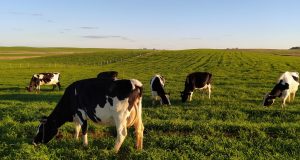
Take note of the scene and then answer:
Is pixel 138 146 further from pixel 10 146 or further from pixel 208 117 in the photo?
pixel 208 117

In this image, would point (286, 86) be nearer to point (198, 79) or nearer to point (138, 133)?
point (198, 79)

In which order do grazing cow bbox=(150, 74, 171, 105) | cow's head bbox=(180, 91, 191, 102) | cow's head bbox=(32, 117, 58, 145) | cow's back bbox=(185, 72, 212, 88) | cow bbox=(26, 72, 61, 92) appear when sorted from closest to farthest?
1. cow's head bbox=(32, 117, 58, 145)
2. grazing cow bbox=(150, 74, 171, 105)
3. cow's head bbox=(180, 91, 191, 102)
4. cow's back bbox=(185, 72, 212, 88)
5. cow bbox=(26, 72, 61, 92)

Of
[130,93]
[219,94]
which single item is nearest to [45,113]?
[130,93]

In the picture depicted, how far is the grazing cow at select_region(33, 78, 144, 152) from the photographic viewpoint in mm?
9734

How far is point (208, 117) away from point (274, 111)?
10.8 feet

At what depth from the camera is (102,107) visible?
9.95 meters

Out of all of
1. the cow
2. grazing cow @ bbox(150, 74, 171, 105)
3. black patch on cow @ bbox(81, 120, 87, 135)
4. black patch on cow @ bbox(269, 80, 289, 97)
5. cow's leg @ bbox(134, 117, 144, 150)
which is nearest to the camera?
cow's leg @ bbox(134, 117, 144, 150)

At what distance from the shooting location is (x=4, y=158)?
31.0 ft

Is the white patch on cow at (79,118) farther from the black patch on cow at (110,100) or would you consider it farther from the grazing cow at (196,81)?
the grazing cow at (196,81)

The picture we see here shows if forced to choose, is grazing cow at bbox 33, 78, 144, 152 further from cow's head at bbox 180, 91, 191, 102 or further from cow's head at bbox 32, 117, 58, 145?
cow's head at bbox 180, 91, 191, 102

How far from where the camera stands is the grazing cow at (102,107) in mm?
9734

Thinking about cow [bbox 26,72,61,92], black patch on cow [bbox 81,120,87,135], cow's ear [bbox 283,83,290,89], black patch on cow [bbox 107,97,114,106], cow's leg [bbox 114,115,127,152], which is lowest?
cow [bbox 26,72,61,92]

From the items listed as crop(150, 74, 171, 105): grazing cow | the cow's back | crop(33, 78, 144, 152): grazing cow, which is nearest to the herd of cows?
crop(33, 78, 144, 152): grazing cow

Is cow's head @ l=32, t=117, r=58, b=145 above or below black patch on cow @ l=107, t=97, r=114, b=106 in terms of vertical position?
below
